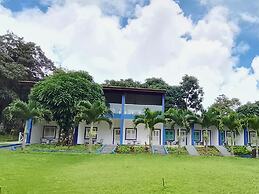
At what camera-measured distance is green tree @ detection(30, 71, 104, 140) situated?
23.8 m

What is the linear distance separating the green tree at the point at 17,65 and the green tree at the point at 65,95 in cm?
934

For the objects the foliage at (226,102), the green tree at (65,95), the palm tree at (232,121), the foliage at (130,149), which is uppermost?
the foliage at (226,102)

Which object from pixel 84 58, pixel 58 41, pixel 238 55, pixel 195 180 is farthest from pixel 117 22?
pixel 195 180

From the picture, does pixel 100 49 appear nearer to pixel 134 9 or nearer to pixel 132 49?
pixel 132 49

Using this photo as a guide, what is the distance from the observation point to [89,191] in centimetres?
781

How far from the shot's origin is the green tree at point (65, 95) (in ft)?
77.9

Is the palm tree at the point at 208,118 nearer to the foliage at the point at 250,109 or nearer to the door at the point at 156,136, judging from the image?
the door at the point at 156,136

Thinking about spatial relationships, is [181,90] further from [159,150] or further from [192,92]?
[159,150]

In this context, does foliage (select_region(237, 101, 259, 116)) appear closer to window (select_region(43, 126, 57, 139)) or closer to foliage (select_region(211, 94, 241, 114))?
foliage (select_region(211, 94, 241, 114))

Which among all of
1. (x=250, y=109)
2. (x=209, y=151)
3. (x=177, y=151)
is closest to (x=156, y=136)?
(x=177, y=151)

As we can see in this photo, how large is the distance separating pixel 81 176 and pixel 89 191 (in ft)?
8.60

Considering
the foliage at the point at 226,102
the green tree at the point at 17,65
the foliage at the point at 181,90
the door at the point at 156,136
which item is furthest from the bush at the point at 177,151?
the green tree at the point at 17,65

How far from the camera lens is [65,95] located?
930 inches

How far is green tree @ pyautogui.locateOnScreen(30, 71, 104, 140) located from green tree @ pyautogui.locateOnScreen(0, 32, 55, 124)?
A: 9344 mm
